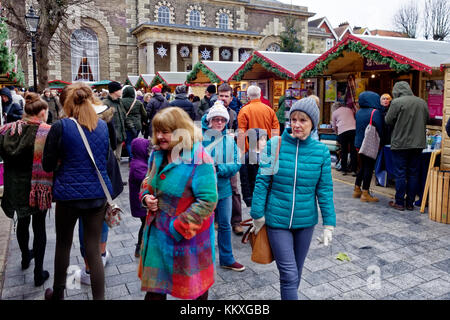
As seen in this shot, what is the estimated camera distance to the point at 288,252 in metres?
2.92

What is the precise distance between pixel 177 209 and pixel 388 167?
5.96 m

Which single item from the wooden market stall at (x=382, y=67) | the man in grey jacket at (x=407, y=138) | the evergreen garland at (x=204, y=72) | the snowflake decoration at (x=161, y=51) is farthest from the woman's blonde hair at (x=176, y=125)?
the snowflake decoration at (x=161, y=51)

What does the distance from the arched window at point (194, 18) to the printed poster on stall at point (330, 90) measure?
27.7 m

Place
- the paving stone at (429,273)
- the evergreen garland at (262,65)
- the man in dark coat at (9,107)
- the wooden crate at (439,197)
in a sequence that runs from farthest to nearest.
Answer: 1. the evergreen garland at (262,65)
2. the man in dark coat at (9,107)
3. the wooden crate at (439,197)
4. the paving stone at (429,273)

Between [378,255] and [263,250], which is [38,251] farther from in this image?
[378,255]

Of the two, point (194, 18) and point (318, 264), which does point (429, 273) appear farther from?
point (194, 18)

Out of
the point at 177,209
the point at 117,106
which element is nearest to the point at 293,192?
the point at 177,209

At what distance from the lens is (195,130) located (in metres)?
2.52

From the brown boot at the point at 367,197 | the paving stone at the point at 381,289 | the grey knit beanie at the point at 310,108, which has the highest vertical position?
the grey knit beanie at the point at 310,108

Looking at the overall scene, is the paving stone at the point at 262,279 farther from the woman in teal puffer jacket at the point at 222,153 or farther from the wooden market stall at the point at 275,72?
the wooden market stall at the point at 275,72

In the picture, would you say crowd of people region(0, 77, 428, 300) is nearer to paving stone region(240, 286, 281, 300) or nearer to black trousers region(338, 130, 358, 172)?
paving stone region(240, 286, 281, 300)

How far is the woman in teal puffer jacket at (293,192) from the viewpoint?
9.59 ft

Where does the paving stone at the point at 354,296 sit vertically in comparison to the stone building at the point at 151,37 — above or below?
below

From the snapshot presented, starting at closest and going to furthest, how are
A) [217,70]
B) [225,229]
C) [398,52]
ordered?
1. [225,229]
2. [398,52]
3. [217,70]
